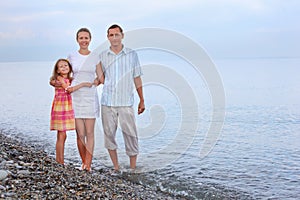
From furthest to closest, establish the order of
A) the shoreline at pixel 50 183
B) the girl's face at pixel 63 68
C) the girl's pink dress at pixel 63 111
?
the girl's pink dress at pixel 63 111 < the girl's face at pixel 63 68 < the shoreline at pixel 50 183

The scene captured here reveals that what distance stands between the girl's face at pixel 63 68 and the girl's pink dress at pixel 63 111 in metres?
0.28

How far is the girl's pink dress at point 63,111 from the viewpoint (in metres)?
7.16

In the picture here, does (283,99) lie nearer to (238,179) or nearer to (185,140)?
(185,140)

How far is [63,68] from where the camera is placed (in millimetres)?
7031

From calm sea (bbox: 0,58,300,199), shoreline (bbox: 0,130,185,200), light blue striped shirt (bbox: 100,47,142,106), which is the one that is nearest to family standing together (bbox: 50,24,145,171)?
light blue striped shirt (bbox: 100,47,142,106)

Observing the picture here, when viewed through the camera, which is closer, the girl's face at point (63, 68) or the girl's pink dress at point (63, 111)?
the girl's face at point (63, 68)

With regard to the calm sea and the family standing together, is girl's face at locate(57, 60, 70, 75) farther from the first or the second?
the calm sea

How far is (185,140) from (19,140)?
487cm

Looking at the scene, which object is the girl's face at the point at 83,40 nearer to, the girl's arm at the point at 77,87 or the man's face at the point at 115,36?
the man's face at the point at 115,36

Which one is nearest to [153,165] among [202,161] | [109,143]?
[202,161]

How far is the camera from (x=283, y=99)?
1010 inches

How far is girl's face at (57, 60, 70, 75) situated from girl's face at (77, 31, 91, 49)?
383 mm

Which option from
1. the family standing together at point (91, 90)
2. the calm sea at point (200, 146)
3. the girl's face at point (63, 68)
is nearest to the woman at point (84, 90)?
the family standing together at point (91, 90)

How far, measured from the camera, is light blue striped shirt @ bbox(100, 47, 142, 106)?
7383mm
